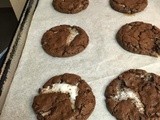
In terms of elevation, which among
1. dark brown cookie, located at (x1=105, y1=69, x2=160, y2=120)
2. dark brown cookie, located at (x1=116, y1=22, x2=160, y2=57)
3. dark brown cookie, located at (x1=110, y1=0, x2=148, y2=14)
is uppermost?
dark brown cookie, located at (x1=110, y1=0, x2=148, y2=14)

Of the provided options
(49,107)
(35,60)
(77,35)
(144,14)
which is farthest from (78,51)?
(144,14)

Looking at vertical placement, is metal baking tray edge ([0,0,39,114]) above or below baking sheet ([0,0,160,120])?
above

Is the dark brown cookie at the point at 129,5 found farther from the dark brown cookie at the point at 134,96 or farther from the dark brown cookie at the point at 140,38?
the dark brown cookie at the point at 134,96

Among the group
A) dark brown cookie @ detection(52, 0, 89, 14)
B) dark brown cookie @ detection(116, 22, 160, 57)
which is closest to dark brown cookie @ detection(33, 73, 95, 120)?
dark brown cookie @ detection(116, 22, 160, 57)

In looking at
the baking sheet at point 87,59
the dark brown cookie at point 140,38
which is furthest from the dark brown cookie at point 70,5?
the dark brown cookie at point 140,38

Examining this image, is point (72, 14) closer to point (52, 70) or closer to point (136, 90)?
point (52, 70)

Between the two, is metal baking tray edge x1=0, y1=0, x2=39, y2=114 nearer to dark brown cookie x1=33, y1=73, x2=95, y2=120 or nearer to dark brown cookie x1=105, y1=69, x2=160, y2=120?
dark brown cookie x1=33, y1=73, x2=95, y2=120

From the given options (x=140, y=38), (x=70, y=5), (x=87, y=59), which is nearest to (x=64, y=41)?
(x=87, y=59)
